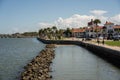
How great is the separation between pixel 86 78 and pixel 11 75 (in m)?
7.65

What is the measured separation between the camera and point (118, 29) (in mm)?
131125

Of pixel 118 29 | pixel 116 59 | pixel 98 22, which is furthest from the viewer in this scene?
pixel 118 29

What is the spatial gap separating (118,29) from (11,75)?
107705 mm

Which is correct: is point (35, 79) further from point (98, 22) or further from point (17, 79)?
point (98, 22)

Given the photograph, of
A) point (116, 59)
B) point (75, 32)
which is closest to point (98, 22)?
point (75, 32)

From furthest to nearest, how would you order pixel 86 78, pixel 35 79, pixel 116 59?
pixel 116 59 → pixel 86 78 → pixel 35 79

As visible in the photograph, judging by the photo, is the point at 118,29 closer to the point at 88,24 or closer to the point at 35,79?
the point at 88,24

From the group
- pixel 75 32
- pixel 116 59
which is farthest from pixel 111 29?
pixel 116 59

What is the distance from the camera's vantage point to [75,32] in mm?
170250

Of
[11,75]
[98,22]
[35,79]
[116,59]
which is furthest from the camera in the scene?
[98,22]

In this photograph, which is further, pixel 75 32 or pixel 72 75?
pixel 75 32

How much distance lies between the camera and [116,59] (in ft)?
125

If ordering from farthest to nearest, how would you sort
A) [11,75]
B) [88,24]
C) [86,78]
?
[88,24], [11,75], [86,78]

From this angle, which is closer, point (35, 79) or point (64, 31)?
point (35, 79)
